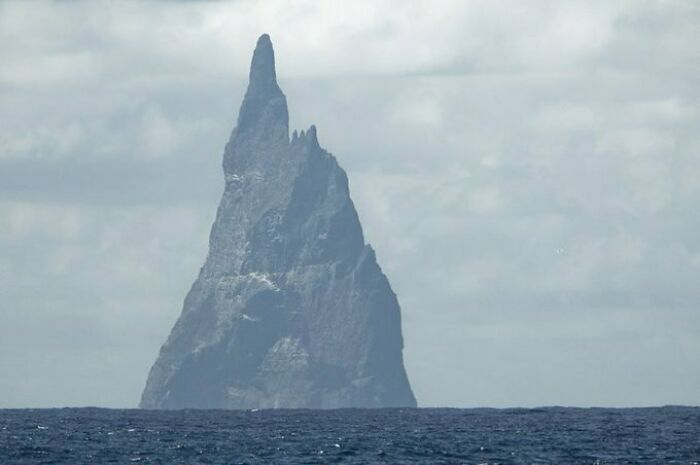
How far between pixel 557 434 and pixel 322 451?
42.6 m

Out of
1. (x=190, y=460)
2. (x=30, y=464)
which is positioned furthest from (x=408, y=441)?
(x=30, y=464)

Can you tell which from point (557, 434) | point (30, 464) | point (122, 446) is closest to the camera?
point (30, 464)

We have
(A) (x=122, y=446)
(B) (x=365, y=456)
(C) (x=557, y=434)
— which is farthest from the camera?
(C) (x=557, y=434)

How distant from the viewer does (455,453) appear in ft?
522

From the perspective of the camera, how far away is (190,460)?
148 meters

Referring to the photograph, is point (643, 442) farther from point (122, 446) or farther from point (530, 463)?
point (122, 446)

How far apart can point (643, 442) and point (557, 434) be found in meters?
19.6

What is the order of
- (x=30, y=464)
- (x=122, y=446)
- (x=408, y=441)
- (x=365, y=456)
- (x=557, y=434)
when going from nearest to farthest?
(x=30, y=464) → (x=365, y=456) → (x=122, y=446) → (x=408, y=441) → (x=557, y=434)

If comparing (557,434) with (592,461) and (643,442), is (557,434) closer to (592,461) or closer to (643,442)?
(643,442)

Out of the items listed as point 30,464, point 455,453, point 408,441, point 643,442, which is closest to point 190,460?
point 30,464

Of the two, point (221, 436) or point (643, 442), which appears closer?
point (643, 442)

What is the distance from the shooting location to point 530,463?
146 m

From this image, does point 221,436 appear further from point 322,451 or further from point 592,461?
point 592,461

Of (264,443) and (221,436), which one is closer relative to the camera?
(264,443)
